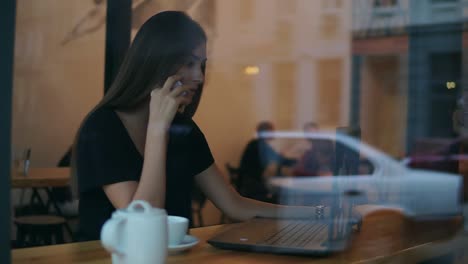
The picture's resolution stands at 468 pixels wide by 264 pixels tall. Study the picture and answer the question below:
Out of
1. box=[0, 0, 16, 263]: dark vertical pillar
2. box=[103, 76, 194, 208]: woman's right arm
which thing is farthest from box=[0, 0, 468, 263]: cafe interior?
box=[103, 76, 194, 208]: woman's right arm

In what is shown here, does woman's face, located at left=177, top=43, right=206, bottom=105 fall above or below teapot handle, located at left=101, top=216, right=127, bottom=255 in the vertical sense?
above

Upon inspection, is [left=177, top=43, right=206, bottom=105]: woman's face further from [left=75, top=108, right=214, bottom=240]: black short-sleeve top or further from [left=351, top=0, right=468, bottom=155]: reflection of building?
[left=351, top=0, right=468, bottom=155]: reflection of building

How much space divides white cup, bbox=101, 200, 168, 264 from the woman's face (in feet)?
2.08

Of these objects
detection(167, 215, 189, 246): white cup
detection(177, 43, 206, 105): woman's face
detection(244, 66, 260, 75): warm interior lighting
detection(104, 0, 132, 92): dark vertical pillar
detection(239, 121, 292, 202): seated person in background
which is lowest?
detection(239, 121, 292, 202): seated person in background

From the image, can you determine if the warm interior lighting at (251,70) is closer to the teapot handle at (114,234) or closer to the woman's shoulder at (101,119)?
the woman's shoulder at (101,119)

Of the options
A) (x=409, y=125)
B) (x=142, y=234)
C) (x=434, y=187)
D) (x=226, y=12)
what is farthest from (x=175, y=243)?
(x=409, y=125)

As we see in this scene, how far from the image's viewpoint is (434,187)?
561 cm

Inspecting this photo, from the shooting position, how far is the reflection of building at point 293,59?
801 centimetres

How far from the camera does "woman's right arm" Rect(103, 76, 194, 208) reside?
4.70ft

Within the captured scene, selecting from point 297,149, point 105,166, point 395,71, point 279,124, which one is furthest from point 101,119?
point 395,71

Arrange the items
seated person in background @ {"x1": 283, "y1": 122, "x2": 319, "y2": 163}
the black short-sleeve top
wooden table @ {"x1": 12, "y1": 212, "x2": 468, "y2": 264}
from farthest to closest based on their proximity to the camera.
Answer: seated person in background @ {"x1": 283, "y1": 122, "x2": 319, "y2": 163} → the black short-sleeve top → wooden table @ {"x1": 12, "y1": 212, "x2": 468, "y2": 264}

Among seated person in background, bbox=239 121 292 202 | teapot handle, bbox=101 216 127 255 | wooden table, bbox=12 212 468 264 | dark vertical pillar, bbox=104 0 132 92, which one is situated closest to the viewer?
teapot handle, bbox=101 216 127 255

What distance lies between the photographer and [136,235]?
0.96 meters

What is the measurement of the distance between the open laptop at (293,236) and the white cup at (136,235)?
407mm
